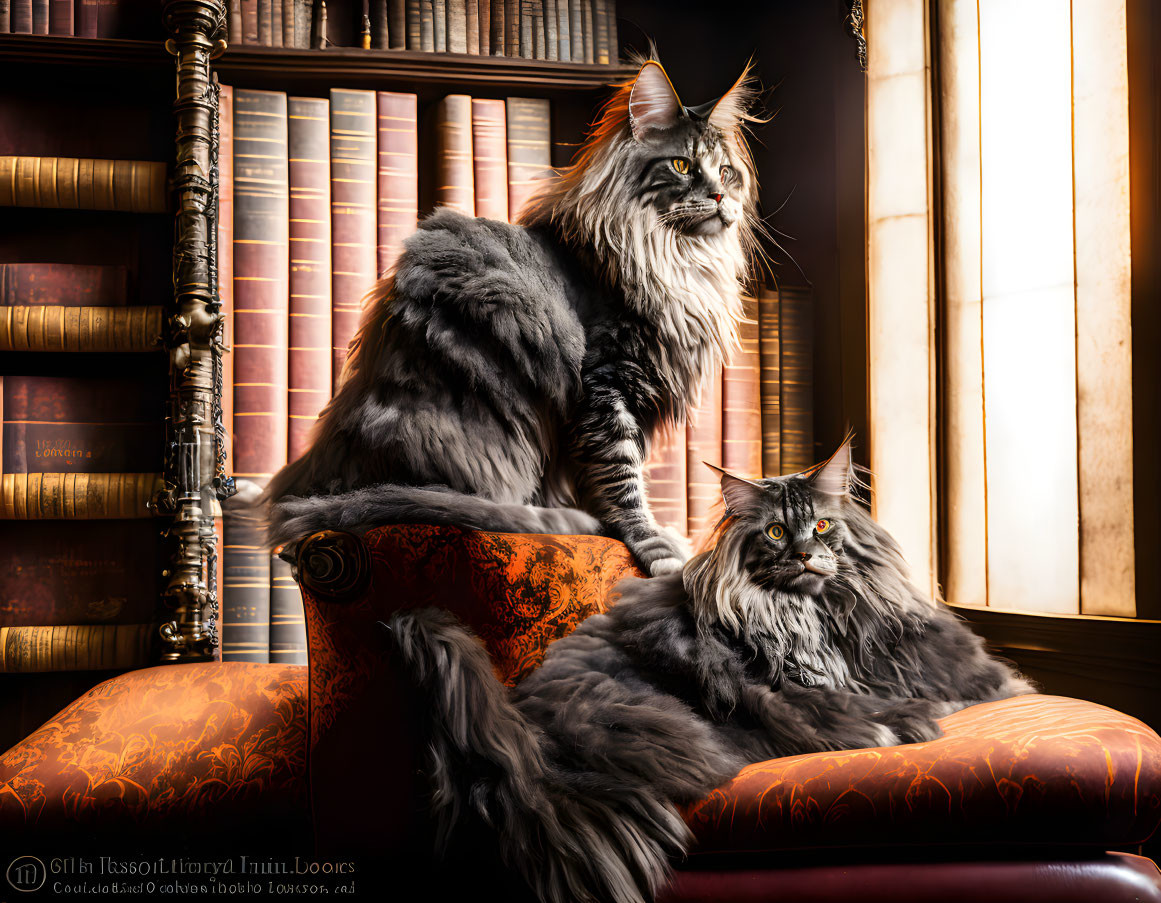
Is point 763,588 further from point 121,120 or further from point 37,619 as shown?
point 121,120

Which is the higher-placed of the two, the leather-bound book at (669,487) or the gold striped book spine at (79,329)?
the gold striped book spine at (79,329)

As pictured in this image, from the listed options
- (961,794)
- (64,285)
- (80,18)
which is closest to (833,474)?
(961,794)

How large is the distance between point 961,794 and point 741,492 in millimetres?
409

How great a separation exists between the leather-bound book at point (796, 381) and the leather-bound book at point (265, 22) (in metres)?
1.17

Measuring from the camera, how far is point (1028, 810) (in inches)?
29.6

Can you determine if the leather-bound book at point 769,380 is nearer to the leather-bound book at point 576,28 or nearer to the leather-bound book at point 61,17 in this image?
the leather-bound book at point 576,28

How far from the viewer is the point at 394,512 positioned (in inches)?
37.6

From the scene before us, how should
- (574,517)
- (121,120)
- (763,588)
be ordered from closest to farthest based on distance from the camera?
1. (763,588)
2. (574,517)
3. (121,120)

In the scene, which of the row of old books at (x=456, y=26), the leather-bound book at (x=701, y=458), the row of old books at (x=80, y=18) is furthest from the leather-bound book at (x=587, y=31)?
the row of old books at (x=80, y=18)

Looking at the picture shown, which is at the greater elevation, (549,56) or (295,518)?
(549,56)

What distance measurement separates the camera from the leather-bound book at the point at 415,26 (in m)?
1.72

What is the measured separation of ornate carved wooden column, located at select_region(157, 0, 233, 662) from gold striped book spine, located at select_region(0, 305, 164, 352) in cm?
12

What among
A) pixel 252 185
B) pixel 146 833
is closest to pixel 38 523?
pixel 252 185

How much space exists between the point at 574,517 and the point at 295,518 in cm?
36
